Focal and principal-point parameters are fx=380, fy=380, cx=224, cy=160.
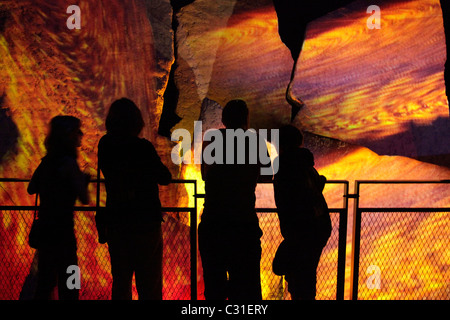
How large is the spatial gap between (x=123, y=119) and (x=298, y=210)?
2.66ft

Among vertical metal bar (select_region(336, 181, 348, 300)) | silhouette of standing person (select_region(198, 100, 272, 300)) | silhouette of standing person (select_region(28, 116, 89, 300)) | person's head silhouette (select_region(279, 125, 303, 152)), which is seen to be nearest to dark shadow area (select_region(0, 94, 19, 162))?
silhouette of standing person (select_region(28, 116, 89, 300))

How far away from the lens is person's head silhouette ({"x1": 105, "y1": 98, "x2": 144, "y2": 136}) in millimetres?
1495

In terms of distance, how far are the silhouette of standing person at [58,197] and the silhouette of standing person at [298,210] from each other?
86 centimetres

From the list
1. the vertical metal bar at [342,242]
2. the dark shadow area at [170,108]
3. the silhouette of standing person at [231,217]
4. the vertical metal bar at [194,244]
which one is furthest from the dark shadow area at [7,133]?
the vertical metal bar at [342,242]

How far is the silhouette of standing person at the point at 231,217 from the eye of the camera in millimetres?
1499

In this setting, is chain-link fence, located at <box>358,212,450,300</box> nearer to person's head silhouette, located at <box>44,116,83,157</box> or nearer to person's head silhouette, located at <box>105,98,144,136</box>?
person's head silhouette, located at <box>105,98,144,136</box>

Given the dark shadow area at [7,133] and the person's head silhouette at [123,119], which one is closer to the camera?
the person's head silhouette at [123,119]

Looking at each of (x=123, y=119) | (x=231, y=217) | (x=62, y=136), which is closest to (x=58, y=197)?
(x=62, y=136)

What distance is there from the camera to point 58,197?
5.29ft

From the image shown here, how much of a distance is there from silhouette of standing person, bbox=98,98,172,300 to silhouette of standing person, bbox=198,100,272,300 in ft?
0.66

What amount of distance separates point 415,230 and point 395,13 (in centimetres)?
175

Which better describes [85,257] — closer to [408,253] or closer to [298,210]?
[298,210]

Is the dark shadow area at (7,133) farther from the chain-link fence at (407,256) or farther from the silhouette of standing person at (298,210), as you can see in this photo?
the chain-link fence at (407,256)
